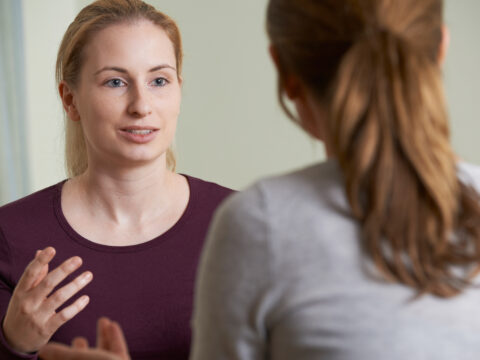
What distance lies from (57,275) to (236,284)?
0.65 m

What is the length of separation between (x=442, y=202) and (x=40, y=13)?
2745 millimetres

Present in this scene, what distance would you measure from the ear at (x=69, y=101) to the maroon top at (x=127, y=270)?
0.21 metres

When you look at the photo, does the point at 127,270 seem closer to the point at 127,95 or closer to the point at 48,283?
the point at 48,283

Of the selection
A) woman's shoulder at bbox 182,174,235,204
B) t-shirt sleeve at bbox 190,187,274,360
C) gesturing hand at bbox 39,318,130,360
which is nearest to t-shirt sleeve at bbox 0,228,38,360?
woman's shoulder at bbox 182,174,235,204

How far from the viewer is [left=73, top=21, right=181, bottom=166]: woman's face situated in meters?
1.57

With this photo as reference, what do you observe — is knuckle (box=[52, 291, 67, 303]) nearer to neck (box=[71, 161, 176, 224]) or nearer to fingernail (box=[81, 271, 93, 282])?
fingernail (box=[81, 271, 93, 282])

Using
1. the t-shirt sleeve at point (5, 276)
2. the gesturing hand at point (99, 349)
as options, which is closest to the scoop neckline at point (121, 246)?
the t-shirt sleeve at point (5, 276)

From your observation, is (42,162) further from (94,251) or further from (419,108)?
(419,108)

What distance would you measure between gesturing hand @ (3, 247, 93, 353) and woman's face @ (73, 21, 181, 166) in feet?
1.22

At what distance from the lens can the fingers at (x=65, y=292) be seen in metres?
1.30

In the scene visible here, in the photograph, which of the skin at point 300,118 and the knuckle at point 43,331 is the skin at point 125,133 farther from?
the skin at point 300,118

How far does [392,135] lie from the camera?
70 cm

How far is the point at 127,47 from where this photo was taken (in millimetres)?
1592

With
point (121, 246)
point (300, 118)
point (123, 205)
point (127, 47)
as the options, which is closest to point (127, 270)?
point (121, 246)
